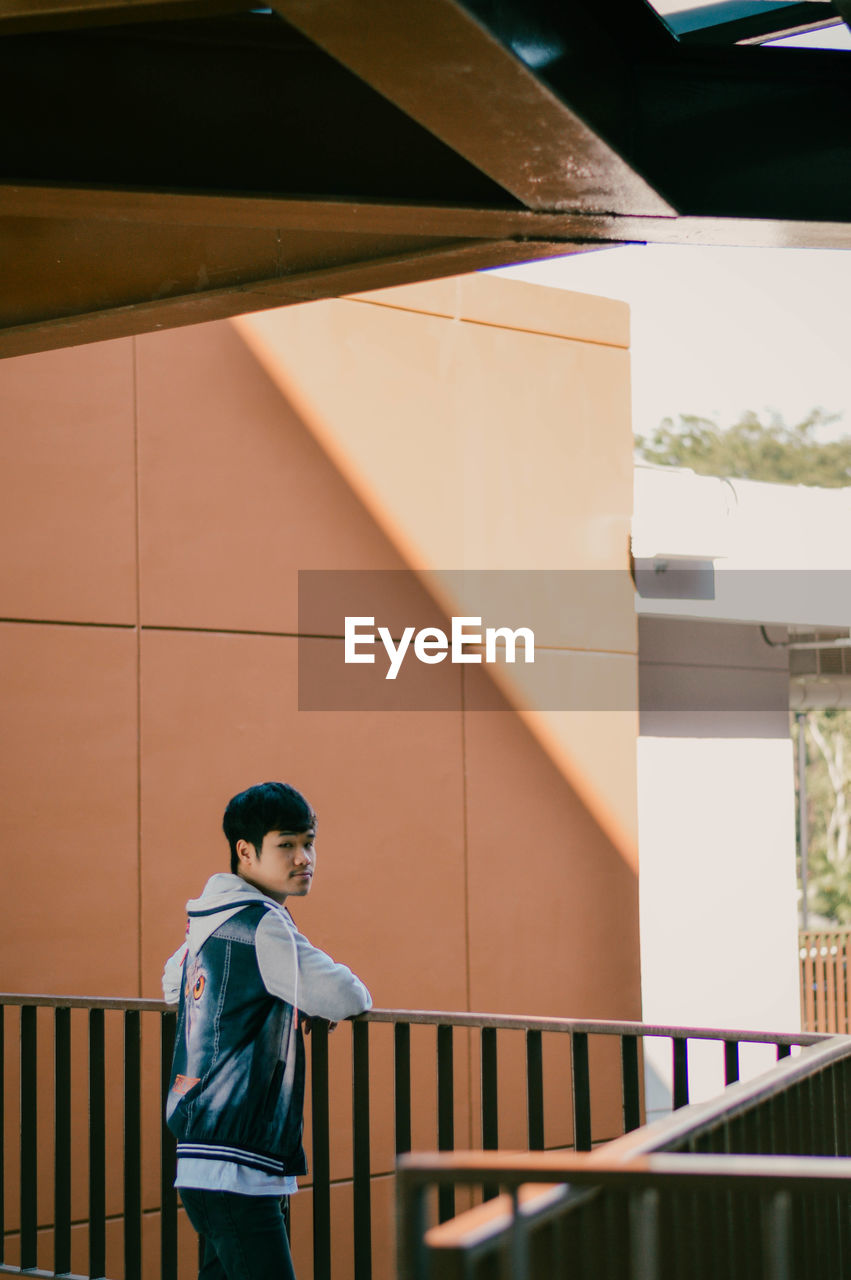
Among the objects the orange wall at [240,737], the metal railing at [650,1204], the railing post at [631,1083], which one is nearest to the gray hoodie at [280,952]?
the metal railing at [650,1204]

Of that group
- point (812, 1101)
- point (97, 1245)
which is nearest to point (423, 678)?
point (97, 1245)

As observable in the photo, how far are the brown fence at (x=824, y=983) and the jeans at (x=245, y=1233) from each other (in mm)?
12340

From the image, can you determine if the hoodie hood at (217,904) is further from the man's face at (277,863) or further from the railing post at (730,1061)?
the railing post at (730,1061)

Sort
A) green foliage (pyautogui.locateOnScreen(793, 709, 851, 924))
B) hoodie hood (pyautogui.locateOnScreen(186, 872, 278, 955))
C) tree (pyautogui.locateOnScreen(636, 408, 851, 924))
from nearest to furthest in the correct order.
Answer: hoodie hood (pyautogui.locateOnScreen(186, 872, 278, 955)), green foliage (pyautogui.locateOnScreen(793, 709, 851, 924)), tree (pyautogui.locateOnScreen(636, 408, 851, 924))

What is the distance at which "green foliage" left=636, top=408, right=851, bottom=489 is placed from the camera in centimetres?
7694

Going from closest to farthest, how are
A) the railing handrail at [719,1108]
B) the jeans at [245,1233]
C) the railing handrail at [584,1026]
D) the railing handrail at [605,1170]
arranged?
the railing handrail at [605,1170]
the railing handrail at [719,1108]
the jeans at [245,1233]
the railing handrail at [584,1026]

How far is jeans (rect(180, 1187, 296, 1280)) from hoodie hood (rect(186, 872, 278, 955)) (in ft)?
2.30

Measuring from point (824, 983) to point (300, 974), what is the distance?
42.8ft

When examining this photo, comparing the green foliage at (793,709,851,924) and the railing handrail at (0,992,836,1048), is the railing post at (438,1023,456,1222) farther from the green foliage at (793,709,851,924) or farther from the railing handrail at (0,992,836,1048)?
the green foliage at (793,709,851,924)

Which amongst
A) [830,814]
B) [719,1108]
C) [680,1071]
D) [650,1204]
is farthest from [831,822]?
[650,1204]

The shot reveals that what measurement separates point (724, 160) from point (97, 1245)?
184 inches

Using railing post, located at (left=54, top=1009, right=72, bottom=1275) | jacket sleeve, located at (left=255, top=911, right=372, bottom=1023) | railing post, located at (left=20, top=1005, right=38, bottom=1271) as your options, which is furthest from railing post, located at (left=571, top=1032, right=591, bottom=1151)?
railing post, located at (left=20, top=1005, right=38, bottom=1271)

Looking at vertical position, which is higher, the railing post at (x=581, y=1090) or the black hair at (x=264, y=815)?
the black hair at (x=264, y=815)

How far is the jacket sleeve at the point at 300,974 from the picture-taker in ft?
13.2
